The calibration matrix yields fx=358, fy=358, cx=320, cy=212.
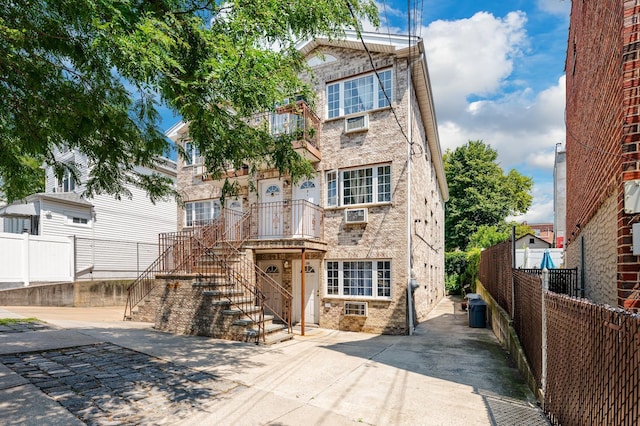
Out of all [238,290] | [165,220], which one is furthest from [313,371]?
[165,220]

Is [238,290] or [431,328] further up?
[238,290]

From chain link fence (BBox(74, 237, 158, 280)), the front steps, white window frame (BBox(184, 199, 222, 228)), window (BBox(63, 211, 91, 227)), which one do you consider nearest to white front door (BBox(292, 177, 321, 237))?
the front steps

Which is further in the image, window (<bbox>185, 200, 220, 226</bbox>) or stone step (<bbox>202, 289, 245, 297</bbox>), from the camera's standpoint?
window (<bbox>185, 200, 220, 226</bbox>)

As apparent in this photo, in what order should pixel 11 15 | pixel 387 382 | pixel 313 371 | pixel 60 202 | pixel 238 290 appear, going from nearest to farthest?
pixel 11 15, pixel 387 382, pixel 313 371, pixel 238 290, pixel 60 202

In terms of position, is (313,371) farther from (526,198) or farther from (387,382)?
(526,198)

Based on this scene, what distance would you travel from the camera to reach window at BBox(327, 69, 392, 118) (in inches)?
478

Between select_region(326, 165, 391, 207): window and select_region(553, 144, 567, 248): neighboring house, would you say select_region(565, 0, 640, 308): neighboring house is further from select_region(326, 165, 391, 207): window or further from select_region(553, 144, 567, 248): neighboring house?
select_region(553, 144, 567, 248): neighboring house

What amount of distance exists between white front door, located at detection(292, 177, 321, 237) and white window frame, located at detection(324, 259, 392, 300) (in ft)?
4.51

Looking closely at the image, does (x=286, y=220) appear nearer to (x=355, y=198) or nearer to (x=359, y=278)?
(x=355, y=198)

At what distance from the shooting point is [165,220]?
982 inches

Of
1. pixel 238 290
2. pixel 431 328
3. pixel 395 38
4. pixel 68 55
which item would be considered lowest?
pixel 431 328

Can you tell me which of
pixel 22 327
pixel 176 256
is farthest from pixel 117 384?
pixel 176 256

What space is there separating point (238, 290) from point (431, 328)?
6635 millimetres

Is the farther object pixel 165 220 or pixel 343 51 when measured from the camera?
pixel 165 220
